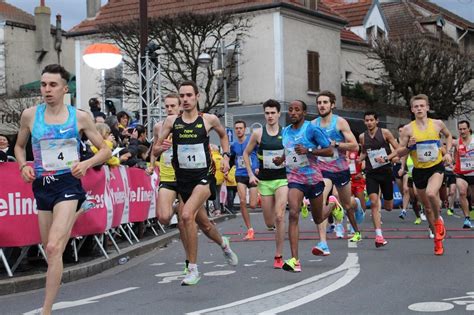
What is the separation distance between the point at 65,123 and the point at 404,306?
10.6 ft

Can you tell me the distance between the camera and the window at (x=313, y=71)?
42.0 meters

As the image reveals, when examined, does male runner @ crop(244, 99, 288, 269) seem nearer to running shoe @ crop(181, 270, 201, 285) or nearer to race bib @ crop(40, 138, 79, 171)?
running shoe @ crop(181, 270, 201, 285)

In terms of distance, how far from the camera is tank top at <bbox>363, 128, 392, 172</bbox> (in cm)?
1454

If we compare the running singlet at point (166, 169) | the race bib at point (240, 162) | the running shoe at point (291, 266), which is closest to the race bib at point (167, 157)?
the running singlet at point (166, 169)

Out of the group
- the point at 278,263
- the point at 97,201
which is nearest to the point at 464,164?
the point at 278,263

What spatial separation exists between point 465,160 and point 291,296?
1001 cm

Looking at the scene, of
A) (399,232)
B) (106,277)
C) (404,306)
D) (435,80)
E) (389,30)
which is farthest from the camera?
(389,30)

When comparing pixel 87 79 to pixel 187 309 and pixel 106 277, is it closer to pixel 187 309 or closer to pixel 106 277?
pixel 106 277

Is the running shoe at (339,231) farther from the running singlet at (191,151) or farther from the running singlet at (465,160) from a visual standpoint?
the running singlet at (191,151)

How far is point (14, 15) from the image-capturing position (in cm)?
5769

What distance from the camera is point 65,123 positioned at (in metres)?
7.41

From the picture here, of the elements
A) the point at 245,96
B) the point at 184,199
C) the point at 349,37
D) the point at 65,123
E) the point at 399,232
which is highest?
the point at 349,37

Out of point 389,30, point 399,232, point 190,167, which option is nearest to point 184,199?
point 190,167

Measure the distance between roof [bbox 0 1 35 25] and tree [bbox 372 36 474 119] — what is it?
23.0 meters
